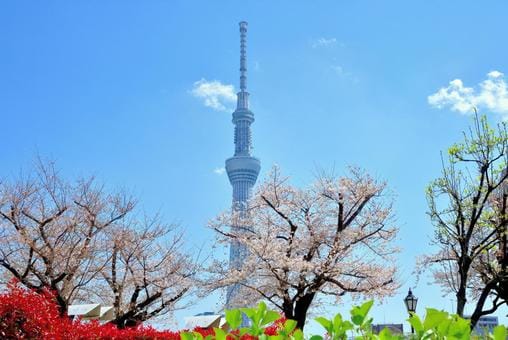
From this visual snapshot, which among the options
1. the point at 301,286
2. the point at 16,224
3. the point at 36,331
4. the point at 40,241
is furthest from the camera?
the point at 40,241

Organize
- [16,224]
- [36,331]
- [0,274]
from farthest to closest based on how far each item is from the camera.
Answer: [0,274] < [16,224] < [36,331]

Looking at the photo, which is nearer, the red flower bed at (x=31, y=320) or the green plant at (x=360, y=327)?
the green plant at (x=360, y=327)

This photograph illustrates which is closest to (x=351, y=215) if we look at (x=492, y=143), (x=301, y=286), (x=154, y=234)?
(x=301, y=286)

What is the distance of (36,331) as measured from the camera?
8797 millimetres

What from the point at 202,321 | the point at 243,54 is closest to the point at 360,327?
the point at 202,321

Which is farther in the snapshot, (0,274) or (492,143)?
(0,274)

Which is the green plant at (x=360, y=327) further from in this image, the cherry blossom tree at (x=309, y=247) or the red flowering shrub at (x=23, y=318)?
the cherry blossom tree at (x=309, y=247)

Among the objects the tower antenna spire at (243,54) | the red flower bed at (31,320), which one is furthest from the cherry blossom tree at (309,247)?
the tower antenna spire at (243,54)

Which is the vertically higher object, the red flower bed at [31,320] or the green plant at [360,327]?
the red flower bed at [31,320]

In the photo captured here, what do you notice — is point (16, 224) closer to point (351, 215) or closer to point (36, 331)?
point (351, 215)

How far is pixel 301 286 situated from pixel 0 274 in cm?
1567

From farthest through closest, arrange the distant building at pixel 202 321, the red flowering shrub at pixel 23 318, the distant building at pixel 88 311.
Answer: the distant building at pixel 88 311 → the distant building at pixel 202 321 → the red flowering shrub at pixel 23 318

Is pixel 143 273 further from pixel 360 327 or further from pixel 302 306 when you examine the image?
pixel 360 327

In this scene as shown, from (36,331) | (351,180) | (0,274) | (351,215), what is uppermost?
(351,180)
